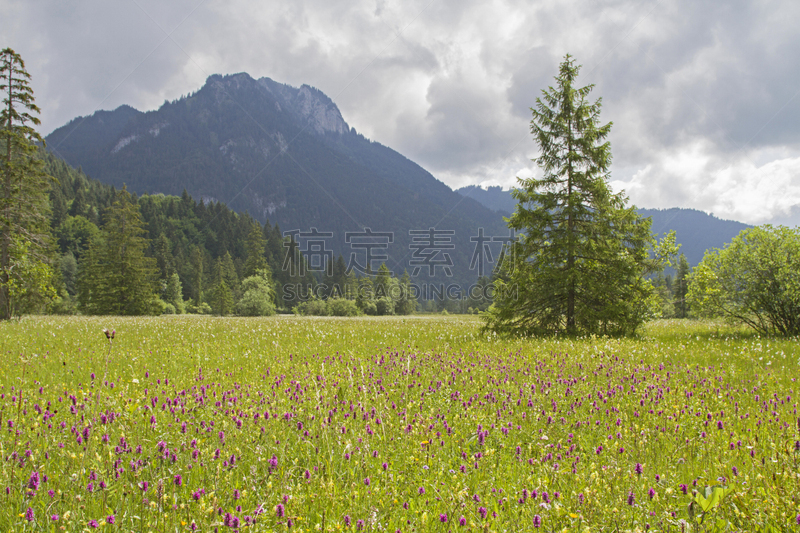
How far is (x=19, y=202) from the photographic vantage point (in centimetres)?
2291

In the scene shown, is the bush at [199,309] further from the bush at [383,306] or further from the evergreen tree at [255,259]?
the bush at [383,306]

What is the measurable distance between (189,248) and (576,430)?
126972 millimetres

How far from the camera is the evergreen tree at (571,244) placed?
41.7 feet

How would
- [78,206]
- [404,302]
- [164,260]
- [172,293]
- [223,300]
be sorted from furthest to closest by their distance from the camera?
[78,206] → [404,302] → [164,260] → [172,293] → [223,300]

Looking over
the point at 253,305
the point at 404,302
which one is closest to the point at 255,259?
the point at 253,305

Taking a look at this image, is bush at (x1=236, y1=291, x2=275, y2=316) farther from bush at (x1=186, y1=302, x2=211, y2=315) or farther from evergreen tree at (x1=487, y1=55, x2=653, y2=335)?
evergreen tree at (x1=487, y1=55, x2=653, y2=335)

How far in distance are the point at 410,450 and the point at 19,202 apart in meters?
31.8

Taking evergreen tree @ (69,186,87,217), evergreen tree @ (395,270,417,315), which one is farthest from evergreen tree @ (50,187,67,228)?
evergreen tree @ (395,270,417,315)

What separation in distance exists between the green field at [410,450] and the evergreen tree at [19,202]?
2099 centimetres

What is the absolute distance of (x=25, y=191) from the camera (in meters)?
24.2

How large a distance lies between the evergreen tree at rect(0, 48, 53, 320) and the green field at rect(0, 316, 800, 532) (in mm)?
20992

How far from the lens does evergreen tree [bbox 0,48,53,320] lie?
21.2 metres

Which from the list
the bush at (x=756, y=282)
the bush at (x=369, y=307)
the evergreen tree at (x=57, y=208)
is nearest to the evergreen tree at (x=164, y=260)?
the evergreen tree at (x=57, y=208)

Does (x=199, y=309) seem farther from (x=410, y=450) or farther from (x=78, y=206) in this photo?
(x=410, y=450)
